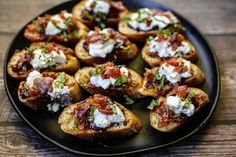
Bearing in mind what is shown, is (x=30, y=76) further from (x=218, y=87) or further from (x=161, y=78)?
(x=218, y=87)

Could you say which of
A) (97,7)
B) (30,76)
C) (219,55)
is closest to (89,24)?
(97,7)

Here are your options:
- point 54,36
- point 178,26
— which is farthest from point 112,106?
point 178,26

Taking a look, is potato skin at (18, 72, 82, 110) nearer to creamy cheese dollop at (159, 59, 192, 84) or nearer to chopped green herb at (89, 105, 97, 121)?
chopped green herb at (89, 105, 97, 121)

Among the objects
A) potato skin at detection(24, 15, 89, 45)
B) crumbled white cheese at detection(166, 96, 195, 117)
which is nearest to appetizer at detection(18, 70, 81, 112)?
potato skin at detection(24, 15, 89, 45)

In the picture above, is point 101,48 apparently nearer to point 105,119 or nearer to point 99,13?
point 99,13

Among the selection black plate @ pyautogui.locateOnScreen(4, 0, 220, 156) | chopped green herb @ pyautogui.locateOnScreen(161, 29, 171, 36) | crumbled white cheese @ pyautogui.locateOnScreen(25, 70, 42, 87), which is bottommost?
black plate @ pyautogui.locateOnScreen(4, 0, 220, 156)

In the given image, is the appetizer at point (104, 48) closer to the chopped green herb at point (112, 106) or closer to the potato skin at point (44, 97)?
the potato skin at point (44, 97)

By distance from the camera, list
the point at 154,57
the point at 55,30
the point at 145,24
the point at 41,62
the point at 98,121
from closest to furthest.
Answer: the point at 98,121
the point at 41,62
the point at 154,57
the point at 55,30
the point at 145,24
